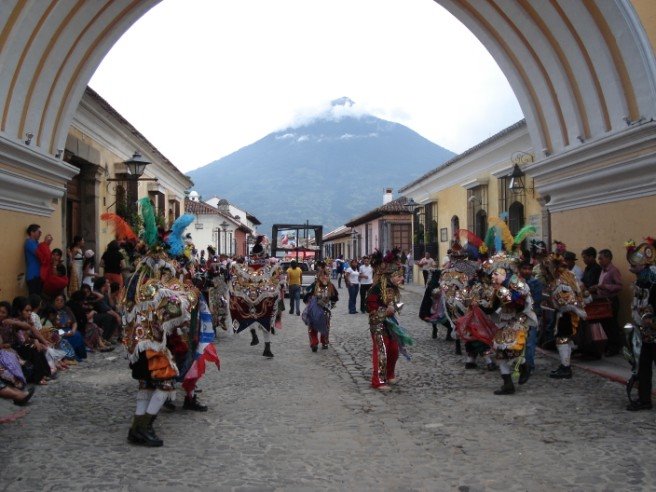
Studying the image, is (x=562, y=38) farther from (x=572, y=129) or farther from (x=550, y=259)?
(x=550, y=259)

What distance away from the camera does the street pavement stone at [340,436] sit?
4.38m

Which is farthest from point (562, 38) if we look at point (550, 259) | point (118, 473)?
point (118, 473)

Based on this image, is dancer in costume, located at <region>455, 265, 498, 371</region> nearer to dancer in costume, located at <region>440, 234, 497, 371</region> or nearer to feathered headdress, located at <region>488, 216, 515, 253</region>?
dancer in costume, located at <region>440, 234, 497, 371</region>

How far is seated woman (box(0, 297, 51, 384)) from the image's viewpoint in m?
7.26

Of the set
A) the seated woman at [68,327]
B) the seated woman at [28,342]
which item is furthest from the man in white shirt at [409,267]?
the seated woman at [28,342]

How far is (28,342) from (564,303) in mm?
6204

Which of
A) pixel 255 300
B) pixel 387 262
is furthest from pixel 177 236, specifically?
pixel 255 300

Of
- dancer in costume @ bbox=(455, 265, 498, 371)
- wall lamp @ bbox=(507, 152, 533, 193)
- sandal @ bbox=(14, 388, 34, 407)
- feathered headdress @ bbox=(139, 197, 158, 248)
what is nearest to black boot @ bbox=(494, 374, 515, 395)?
dancer in costume @ bbox=(455, 265, 498, 371)

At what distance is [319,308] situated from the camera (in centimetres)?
1023

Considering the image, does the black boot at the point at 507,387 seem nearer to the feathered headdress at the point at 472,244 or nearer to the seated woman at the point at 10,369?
the feathered headdress at the point at 472,244

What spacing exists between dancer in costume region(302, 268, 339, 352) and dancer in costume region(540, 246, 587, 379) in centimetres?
354

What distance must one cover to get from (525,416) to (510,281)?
1.68m

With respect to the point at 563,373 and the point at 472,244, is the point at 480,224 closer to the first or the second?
the point at 472,244

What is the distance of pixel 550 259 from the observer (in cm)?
801
